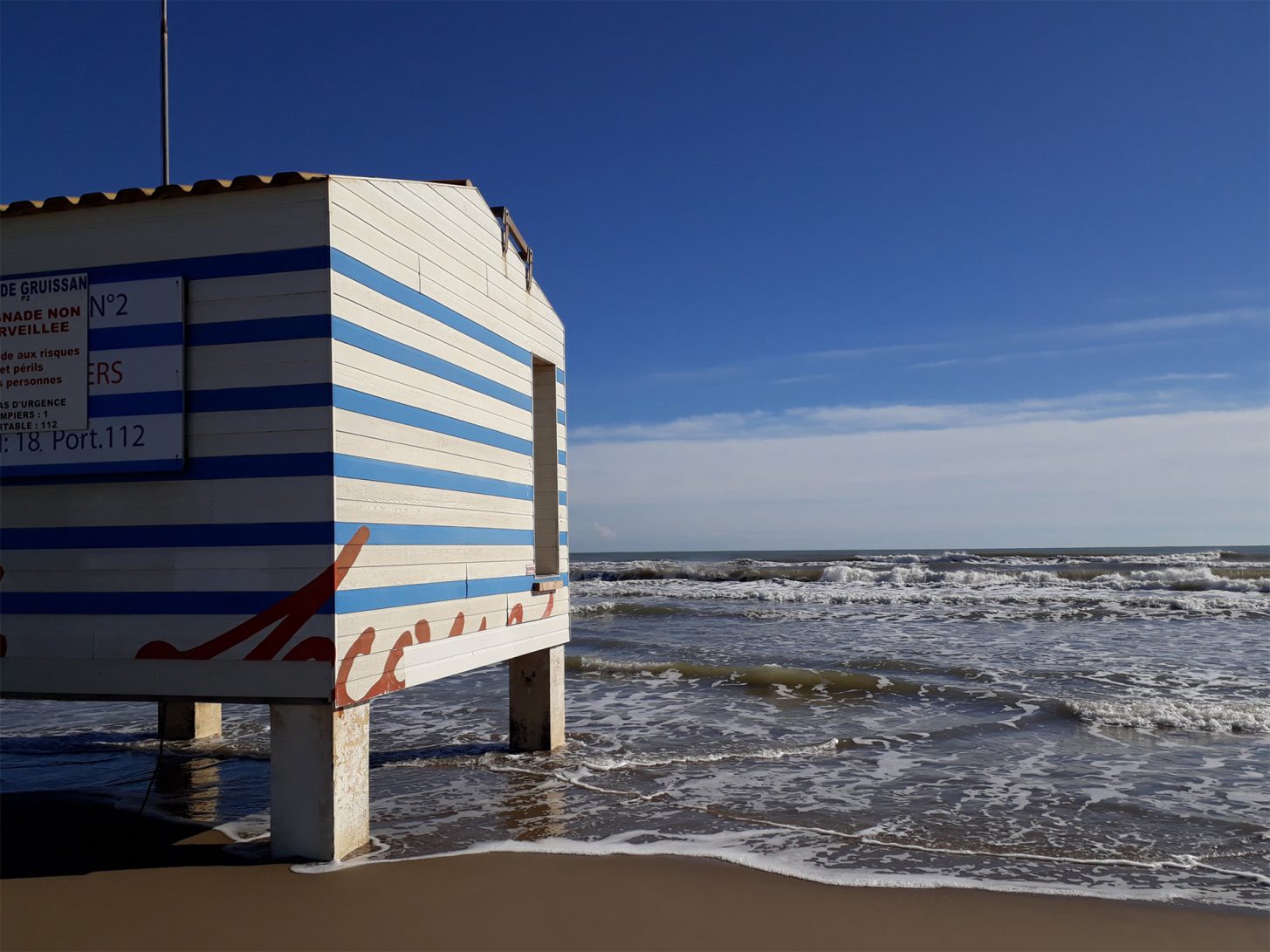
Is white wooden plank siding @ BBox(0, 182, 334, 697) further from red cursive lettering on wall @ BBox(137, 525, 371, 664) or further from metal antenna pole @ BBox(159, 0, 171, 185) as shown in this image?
metal antenna pole @ BBox(159, 0, 171, 185)

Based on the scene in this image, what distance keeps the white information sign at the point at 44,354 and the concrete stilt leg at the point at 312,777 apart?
2272 millimetres

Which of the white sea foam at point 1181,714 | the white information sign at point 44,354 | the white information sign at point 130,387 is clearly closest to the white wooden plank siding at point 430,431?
the white information sign at point 130,387

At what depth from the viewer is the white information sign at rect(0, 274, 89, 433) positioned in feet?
19.3

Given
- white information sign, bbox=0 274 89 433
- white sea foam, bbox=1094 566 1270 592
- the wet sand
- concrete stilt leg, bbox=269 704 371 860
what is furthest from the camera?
white sea foam, bbox=1094 566 1270 592

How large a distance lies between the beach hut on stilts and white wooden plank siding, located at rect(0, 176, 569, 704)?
1 cm

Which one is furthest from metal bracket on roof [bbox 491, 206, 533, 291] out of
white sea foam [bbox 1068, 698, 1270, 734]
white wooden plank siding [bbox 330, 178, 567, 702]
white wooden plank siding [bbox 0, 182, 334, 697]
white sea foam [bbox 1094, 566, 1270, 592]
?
white sea foam [bbox 1094, 566, 1270, 592]

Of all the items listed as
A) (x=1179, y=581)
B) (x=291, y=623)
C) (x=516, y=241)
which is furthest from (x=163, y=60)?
(x=1179, y=581)

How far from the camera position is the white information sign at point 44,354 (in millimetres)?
5871

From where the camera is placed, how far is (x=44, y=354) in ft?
19.5

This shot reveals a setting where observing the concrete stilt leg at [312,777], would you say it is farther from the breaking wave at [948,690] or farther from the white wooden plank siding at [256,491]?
the breaking wave at [948,690]

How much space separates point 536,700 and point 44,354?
5.14 metres

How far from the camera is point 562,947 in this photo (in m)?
4.63

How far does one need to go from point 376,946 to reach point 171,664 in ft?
7.16

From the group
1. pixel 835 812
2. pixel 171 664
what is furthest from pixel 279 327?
pixel 835 812
